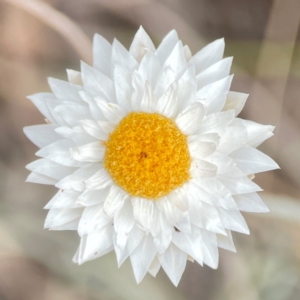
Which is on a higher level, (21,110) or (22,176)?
(21,110)

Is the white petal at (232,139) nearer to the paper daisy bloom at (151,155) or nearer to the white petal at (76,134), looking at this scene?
the paper daisy bloom at (151,155)

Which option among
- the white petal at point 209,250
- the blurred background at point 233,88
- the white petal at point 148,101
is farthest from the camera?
the blurred background at point 233,88

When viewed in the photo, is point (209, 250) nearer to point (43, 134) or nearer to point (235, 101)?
point (235, 101)

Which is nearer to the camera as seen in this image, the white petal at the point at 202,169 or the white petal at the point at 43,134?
the white petal at the point at 202,169

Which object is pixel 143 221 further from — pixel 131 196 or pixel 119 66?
pixel 119 66

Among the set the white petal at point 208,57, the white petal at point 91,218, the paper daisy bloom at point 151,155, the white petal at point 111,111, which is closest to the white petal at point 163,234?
the paper daisy bloom at point 151,155

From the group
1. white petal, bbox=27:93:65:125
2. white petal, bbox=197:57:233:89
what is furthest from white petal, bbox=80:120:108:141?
white petal, bbox=197:57:233:89

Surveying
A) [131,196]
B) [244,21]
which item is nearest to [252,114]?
[244,21]
